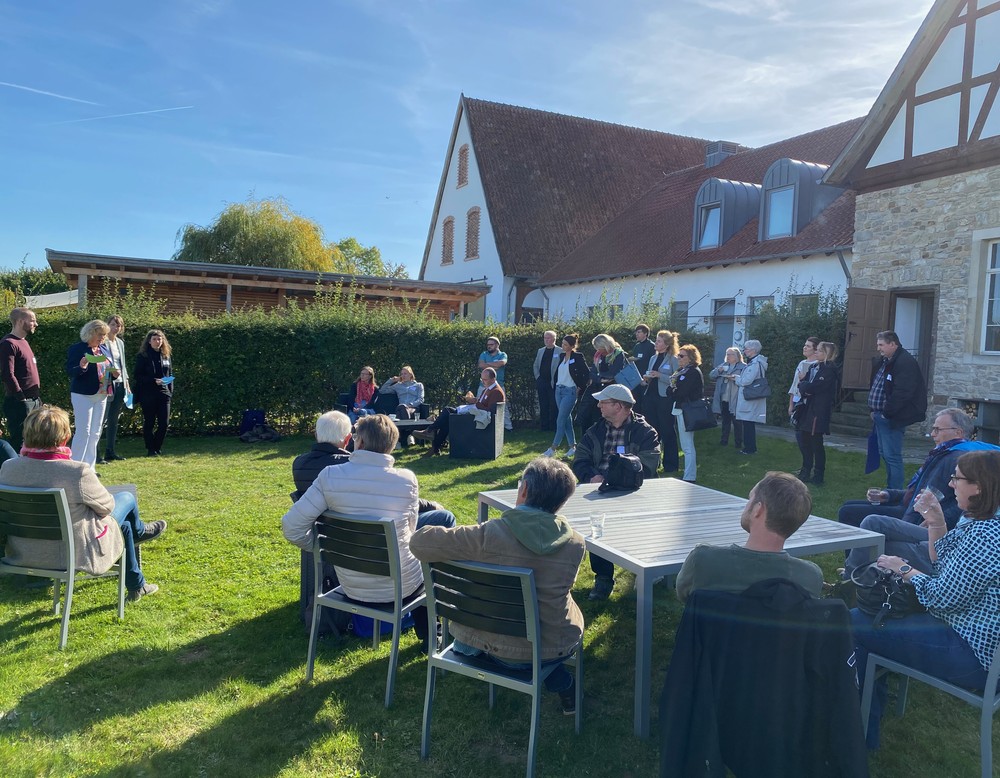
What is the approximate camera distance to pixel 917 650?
9.76ft

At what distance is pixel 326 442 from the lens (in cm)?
419

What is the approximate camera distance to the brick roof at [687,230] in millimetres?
16156

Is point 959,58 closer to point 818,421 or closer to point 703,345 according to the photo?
point 703,345

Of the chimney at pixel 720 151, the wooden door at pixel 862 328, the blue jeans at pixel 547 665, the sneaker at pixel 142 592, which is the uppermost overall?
the chimney at pixel 720 151

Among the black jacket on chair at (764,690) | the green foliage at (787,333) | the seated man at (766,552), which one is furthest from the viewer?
the green foliage at (787,333)

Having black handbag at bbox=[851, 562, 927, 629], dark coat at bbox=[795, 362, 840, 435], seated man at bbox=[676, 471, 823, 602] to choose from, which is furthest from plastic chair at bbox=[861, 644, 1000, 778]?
dark coat at bbox=[795, 362, 840, 435]

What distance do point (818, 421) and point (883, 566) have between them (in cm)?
547

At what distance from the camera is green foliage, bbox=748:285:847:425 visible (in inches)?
524

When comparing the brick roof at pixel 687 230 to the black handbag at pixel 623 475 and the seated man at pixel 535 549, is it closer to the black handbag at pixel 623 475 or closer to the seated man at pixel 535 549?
the black handbag at pixel 623 475

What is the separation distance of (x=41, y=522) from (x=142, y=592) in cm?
102

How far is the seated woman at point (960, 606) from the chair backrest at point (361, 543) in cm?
195

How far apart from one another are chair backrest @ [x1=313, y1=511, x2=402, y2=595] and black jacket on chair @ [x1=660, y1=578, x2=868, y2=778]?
57.8 inches

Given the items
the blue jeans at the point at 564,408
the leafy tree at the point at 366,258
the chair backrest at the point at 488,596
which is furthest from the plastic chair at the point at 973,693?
Result: the leafy tree at the point at 366,258

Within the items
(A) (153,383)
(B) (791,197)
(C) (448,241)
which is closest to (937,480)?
(A) (153,383)
